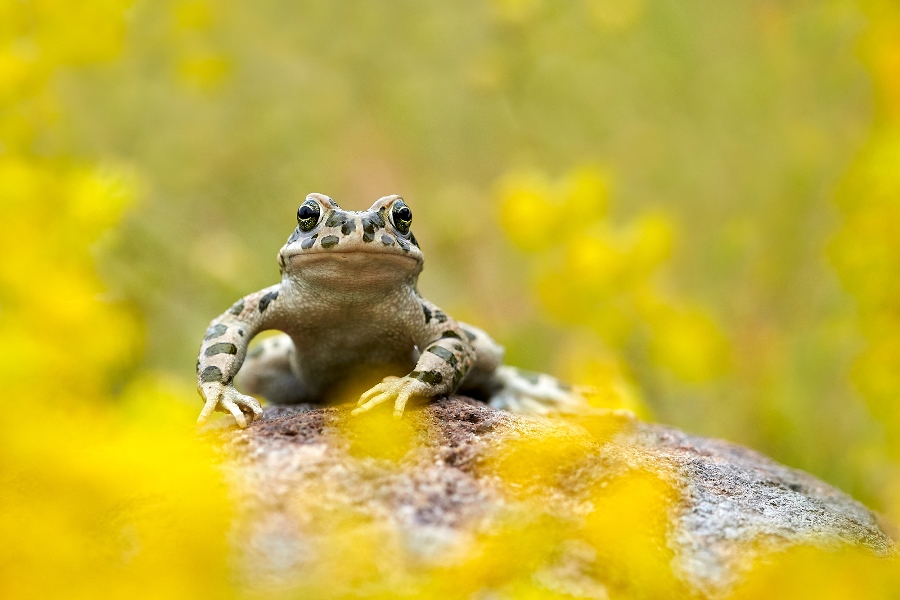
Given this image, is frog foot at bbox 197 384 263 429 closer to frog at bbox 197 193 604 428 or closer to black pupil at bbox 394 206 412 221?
frog at bbox 197 193 604 428

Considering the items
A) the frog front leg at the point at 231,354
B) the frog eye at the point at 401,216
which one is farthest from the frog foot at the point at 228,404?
the frog eye at the point at 401,216

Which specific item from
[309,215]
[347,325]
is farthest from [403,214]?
[347,325]

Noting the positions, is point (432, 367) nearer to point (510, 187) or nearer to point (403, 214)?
point (403, 214)

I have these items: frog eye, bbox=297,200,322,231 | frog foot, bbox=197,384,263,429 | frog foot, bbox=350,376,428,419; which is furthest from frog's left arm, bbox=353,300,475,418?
frog eye, bbox=297,200,322,231

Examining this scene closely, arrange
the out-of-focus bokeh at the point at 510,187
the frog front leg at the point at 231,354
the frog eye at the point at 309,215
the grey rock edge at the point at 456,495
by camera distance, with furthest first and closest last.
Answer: the frog eye at the point at 309,215 → the frog front leg at the point at 231,354 → the out-of-focus bokeh at the point at 510,187 → the grey rock edge at the point at 456,495

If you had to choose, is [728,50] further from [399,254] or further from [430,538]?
[430,538]

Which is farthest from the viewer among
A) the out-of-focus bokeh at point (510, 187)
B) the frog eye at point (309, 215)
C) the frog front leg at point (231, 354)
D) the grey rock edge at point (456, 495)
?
the frog eye at point (309, 215)

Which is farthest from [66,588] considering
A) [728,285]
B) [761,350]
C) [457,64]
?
[457,64]

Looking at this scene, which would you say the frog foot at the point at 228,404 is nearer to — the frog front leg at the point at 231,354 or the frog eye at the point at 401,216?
the frog front leg at the point at 231,354
